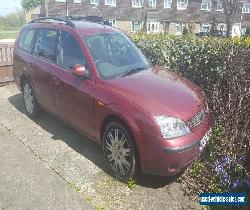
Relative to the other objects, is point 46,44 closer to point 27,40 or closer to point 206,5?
point 27,40

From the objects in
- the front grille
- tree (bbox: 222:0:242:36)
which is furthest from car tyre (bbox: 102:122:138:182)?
tree (bbox: 222:0:242:36)

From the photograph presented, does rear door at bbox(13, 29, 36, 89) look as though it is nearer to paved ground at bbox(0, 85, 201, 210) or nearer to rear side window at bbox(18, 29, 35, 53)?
rear side window at bbox(18, 29, 35, 53)

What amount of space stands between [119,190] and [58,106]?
199cm

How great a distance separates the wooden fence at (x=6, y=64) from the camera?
921 cm

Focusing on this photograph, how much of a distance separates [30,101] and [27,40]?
4.33 ft

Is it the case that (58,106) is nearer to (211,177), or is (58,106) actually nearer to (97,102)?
(97,102)

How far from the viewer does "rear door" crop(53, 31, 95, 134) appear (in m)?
4.68

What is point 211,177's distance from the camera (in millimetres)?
4434

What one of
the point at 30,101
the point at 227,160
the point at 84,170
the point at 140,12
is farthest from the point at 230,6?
the point at 84,170

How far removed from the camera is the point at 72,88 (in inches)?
194

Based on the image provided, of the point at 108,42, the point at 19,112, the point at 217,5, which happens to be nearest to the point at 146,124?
the point at 108,42

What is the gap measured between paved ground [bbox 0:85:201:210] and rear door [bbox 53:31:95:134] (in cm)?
52

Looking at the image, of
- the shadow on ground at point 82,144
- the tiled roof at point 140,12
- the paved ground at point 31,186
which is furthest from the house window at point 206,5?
the paved ground at point 31,186

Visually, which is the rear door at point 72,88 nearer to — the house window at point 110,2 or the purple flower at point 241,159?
the purple flower at point 241,159
